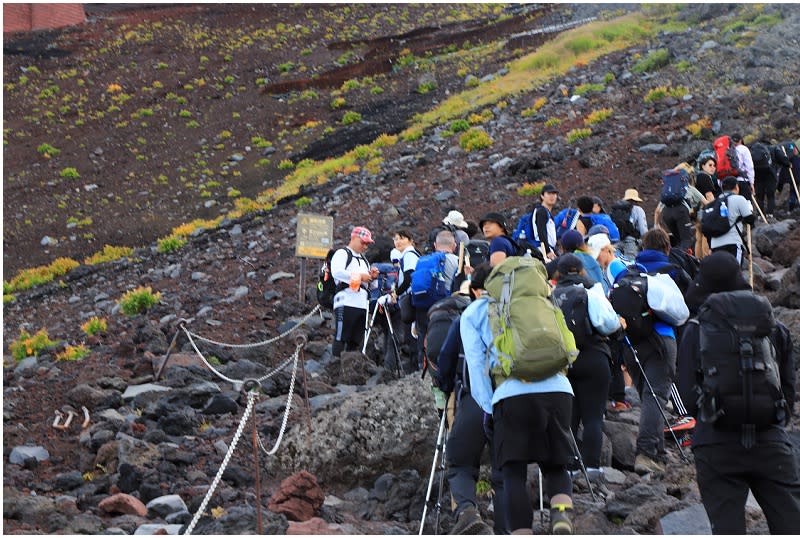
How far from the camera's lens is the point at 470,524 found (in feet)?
20.7

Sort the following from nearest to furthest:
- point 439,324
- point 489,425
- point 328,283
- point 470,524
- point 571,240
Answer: point 489,425 < point 470,524 < point 439,324 < point 571,240 < point 328,283

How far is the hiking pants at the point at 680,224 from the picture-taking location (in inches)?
491

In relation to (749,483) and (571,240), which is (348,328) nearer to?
(571,240)

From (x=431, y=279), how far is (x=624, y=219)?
436 cm

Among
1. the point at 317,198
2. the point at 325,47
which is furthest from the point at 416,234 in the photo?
the point at 325,47

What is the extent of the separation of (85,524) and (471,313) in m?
3.59

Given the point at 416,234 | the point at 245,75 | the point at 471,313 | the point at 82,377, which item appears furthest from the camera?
the point at 245,75

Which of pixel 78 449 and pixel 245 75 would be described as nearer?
pixel 78 449

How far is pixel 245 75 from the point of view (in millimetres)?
50750

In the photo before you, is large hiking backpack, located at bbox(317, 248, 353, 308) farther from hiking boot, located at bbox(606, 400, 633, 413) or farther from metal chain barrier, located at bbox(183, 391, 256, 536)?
metal chain barrier, located at bbox(183, 391, 256, 536)

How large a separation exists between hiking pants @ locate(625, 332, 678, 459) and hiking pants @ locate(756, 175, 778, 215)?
8993mm

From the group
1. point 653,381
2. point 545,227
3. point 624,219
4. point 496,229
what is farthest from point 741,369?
point 624,219

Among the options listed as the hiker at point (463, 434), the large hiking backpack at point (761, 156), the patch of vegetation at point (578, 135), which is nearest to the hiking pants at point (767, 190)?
the large hiking backpack at point (761, 156)

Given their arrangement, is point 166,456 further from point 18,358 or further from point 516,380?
point 18,358
